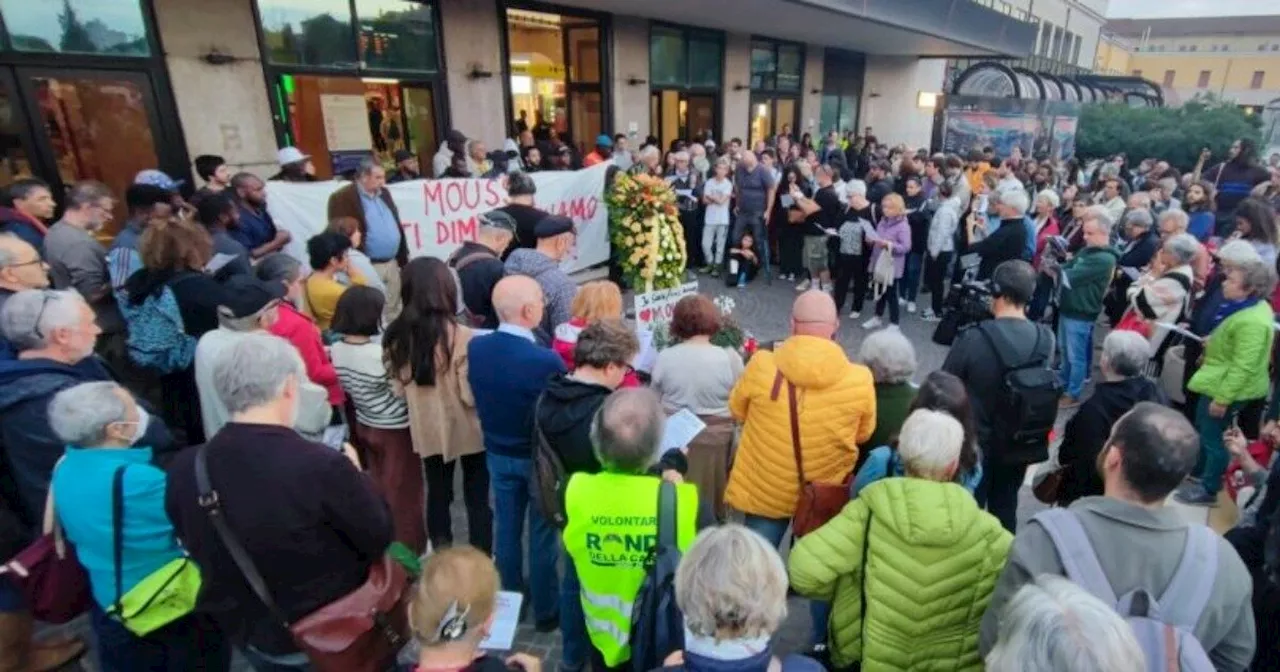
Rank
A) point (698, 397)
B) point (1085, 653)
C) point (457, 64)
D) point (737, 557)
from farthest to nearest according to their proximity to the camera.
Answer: point (457, 64) < point (698, 397) < point (737, 557) < point (1085, 653)

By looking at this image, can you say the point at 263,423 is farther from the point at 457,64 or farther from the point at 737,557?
the point at 457,64

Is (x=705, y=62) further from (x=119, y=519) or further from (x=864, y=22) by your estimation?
(x=119, y=519)

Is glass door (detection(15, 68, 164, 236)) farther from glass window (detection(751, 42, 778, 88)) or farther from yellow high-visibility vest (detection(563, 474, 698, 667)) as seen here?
glass window (detection(751, 42, 778, 88))

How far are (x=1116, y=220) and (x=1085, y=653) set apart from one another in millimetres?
8691

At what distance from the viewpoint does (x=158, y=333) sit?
156 inches

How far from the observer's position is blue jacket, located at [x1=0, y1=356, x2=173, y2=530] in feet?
8.71

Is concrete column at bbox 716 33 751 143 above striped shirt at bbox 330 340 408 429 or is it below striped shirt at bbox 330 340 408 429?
above

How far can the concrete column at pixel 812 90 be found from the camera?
1842 centimetres

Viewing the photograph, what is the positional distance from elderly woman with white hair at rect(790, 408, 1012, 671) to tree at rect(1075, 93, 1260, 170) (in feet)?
85.2

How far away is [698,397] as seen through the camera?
3348mm

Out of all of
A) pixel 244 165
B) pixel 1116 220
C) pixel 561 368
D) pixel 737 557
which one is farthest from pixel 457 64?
pixel 737 557

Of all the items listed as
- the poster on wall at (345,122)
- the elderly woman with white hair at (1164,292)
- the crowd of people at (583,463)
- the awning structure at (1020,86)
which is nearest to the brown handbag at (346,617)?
the crowd of people at (583,463)

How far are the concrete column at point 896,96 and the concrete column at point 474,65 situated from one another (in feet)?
49.0

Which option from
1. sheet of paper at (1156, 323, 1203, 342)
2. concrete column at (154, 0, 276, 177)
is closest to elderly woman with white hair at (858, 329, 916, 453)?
sheet of paper at (1156, 323, 1203, 342)
